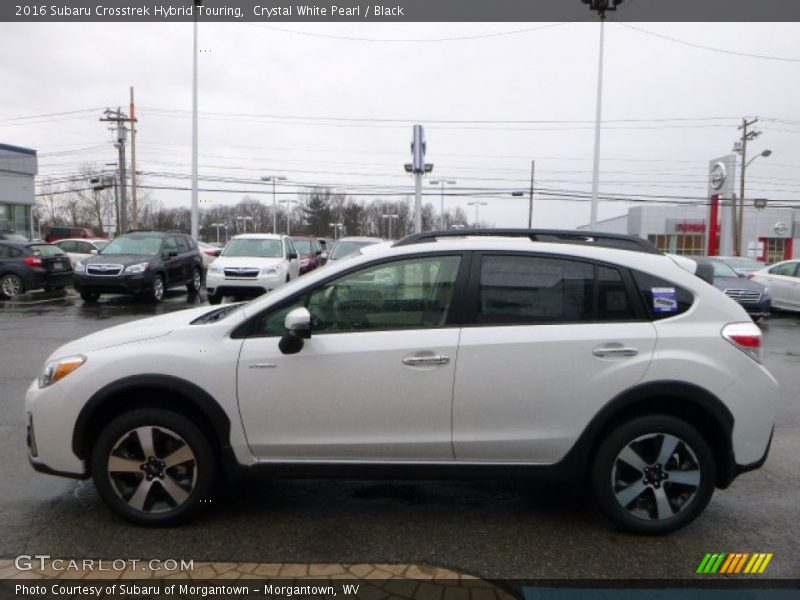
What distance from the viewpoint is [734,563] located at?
3.29 metres

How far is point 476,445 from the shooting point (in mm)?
3518

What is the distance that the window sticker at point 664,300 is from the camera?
3617 mm

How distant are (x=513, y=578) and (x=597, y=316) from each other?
4.88 ft

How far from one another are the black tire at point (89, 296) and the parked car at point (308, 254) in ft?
18.8

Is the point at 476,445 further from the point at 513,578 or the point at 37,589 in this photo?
the point at 37,589

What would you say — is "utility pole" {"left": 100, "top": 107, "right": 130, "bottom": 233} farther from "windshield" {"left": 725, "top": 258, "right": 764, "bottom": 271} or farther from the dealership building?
"windshield" {"left": 725, "top": 258, "right": 764, "bottom": 271}

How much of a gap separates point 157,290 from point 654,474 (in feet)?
47.5

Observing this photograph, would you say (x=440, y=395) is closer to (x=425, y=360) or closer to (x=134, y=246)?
(x=425, y=360)

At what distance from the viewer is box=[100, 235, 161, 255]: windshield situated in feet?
52.9

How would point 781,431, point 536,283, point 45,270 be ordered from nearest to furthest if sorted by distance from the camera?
point 536,283
point 781,431
point 45,270

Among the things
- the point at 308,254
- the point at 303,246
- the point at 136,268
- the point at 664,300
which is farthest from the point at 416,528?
the point at 303,246

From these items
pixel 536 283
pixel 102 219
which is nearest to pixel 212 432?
pixel 536 283

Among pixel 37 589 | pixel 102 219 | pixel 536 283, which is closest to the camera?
pixel 37 589

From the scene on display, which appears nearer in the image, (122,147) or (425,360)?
(425,360)
